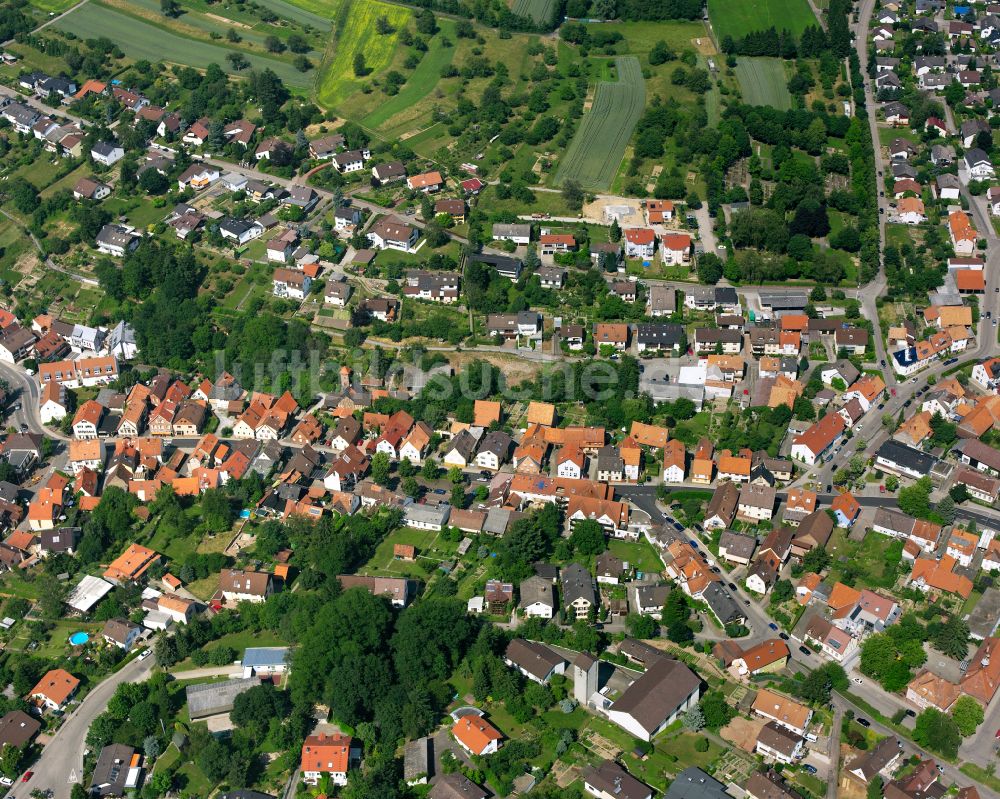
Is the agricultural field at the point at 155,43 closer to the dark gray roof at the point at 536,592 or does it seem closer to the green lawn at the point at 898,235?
the green lawn at the point at 898,235

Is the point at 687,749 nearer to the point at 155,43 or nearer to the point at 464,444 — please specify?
the point at 464,444

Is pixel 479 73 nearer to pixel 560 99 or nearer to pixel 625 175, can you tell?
pixel 560 99

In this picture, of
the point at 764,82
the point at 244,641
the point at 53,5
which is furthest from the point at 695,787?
the point at 53,5

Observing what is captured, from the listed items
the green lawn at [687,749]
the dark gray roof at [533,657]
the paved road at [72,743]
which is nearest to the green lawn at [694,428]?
the dark gray roof at [533,657]

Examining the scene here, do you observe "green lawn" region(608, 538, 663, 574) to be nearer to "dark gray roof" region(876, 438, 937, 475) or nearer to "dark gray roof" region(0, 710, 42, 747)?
"dark gray roof" region(876, 438, 937, 475)

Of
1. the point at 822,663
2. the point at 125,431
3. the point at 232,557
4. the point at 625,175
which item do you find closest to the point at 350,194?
the point at 625,175

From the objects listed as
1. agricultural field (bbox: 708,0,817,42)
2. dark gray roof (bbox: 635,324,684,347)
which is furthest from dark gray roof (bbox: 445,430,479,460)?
agricultural field (bbox: 708,0,817,42)
